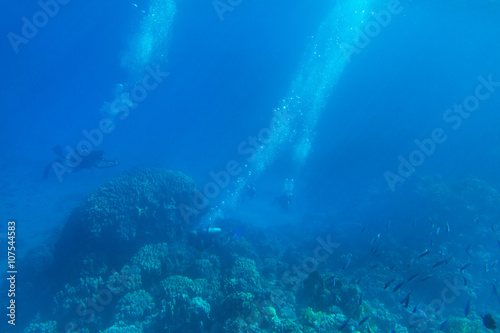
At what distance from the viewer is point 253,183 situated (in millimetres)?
30625

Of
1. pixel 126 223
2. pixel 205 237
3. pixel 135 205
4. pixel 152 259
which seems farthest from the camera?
pixel 135 205

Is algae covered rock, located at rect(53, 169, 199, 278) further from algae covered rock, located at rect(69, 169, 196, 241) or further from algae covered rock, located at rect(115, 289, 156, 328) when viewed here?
algae covered rock, located at rect(115, 289, 156, 328)

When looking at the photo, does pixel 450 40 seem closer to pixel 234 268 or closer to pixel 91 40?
pixel 234 268

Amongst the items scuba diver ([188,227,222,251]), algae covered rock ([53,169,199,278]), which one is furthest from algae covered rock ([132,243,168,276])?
scuba diver ([188,227,222,251])

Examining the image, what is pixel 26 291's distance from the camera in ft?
36.6

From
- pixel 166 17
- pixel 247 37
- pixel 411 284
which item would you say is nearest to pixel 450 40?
pixel 247 37

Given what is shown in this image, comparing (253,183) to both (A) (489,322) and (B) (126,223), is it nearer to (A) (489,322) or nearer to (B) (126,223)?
(B) (126,223)

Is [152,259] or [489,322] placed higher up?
[489,322]

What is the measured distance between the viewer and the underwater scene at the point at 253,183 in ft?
28.7

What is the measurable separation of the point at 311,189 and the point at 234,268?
26.6 meters

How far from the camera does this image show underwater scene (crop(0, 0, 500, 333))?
873 centimetres

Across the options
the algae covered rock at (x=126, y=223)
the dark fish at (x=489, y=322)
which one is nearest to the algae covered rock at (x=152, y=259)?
the algae covered rock at (x=126, y=223)

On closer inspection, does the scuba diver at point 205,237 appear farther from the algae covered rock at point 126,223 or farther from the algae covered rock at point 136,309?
the algae covered rock at point 136,309

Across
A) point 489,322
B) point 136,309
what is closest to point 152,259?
point 136,309
